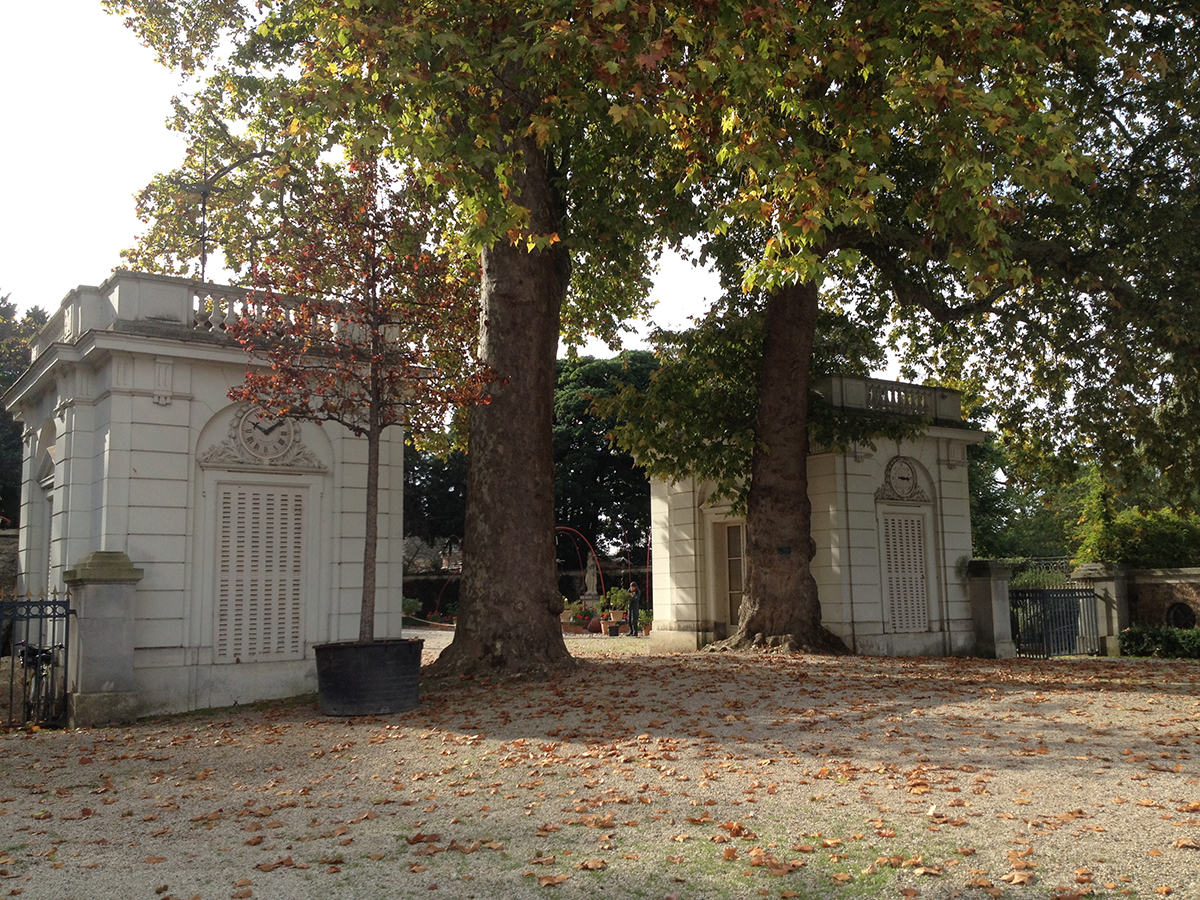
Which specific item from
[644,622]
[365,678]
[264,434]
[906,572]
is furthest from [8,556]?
[906,572]

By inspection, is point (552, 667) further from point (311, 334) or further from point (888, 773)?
point (888, 773)

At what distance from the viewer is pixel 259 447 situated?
12789 mm

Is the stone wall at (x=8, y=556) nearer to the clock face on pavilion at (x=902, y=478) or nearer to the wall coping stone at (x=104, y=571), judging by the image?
the wall coping stone at (x=104, y=571)

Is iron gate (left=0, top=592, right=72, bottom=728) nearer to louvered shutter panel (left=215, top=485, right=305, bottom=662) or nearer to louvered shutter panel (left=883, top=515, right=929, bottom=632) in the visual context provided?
louvered shutter panel (left=215, top=485, right=305, bottom=662)

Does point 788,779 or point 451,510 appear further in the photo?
point 451,510

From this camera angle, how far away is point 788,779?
276 inches

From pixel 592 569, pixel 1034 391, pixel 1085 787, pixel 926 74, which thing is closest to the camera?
pixel 1085 787

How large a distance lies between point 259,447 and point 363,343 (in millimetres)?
2009

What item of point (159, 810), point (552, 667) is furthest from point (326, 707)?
point (159, 810)

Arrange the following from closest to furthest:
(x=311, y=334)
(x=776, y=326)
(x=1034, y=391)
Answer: (x=311, y=334), (x=776, y=326), (x=1034, y=391)

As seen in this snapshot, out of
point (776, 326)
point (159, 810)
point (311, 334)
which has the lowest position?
point (159, 810)

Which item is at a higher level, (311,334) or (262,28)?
(262,28)

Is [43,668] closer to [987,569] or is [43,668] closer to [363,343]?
[363,343]

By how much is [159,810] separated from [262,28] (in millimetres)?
11610
